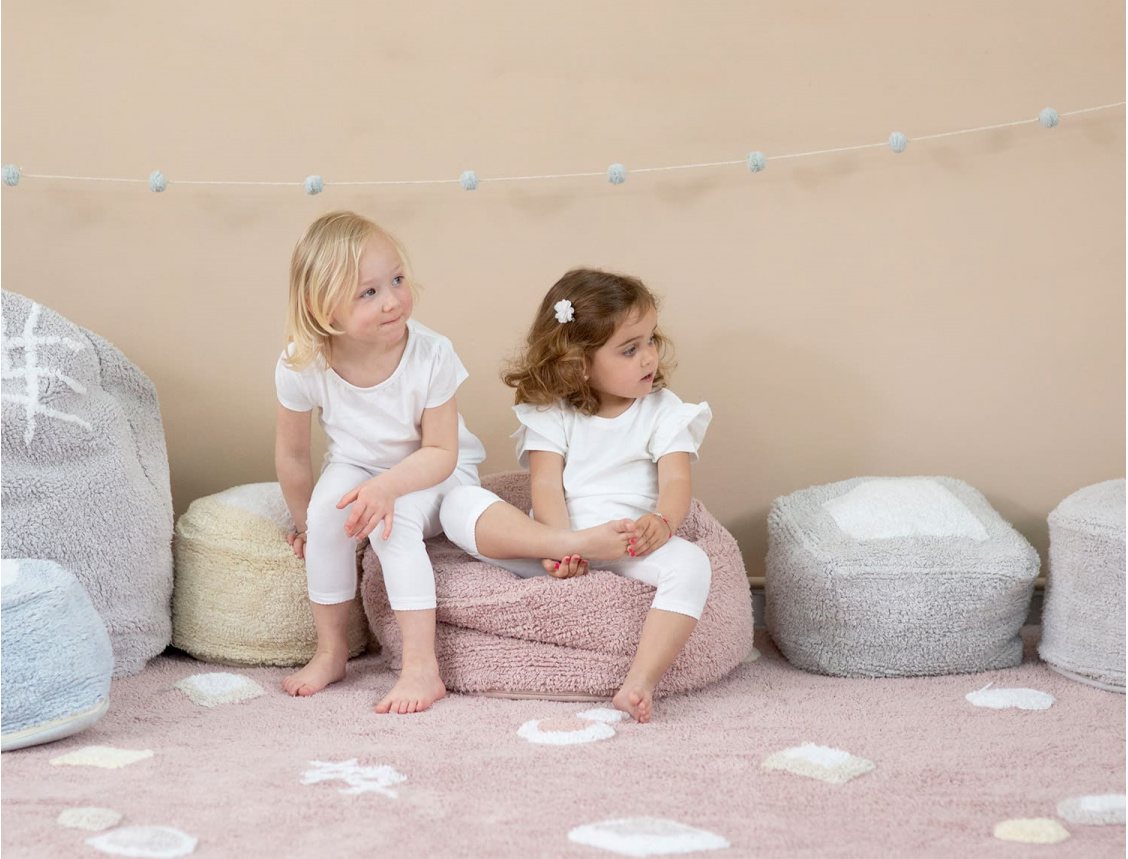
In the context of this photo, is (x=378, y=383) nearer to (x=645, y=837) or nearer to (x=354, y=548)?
(x=354, y=548)

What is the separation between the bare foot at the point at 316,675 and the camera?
1633 mm

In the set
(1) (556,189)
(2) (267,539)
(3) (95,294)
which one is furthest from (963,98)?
(3) (95,294)

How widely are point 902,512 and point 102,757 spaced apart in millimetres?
1234

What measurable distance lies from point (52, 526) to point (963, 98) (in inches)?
67.7

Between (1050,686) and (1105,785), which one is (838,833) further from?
(1050,686)

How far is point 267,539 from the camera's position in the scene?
183 cm

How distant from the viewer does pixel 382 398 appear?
5.78ft

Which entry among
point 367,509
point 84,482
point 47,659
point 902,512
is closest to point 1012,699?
point 902,512

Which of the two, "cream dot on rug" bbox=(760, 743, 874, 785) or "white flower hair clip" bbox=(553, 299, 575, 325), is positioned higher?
"white flower hair clip" bbox=(553, 299, 575, 325)

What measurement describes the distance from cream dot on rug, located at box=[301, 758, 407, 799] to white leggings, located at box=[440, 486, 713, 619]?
1.62 ft

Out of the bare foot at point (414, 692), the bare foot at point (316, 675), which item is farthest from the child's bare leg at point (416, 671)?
the bare foot at point (316, 675)

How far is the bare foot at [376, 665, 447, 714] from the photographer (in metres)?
1.53

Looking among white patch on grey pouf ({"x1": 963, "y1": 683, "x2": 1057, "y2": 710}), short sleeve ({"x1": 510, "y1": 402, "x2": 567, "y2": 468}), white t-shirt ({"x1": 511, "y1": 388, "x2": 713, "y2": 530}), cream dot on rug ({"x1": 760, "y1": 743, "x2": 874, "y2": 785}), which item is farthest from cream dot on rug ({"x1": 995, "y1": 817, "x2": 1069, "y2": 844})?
short sleeve ({"x1": 510, "y1": 402, "x2": 567, "y2": 468})

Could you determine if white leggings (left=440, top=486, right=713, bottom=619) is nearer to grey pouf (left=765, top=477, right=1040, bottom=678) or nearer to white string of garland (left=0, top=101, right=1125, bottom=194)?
grey pouf (left=765, top=477, right=1040, bottom=678)
